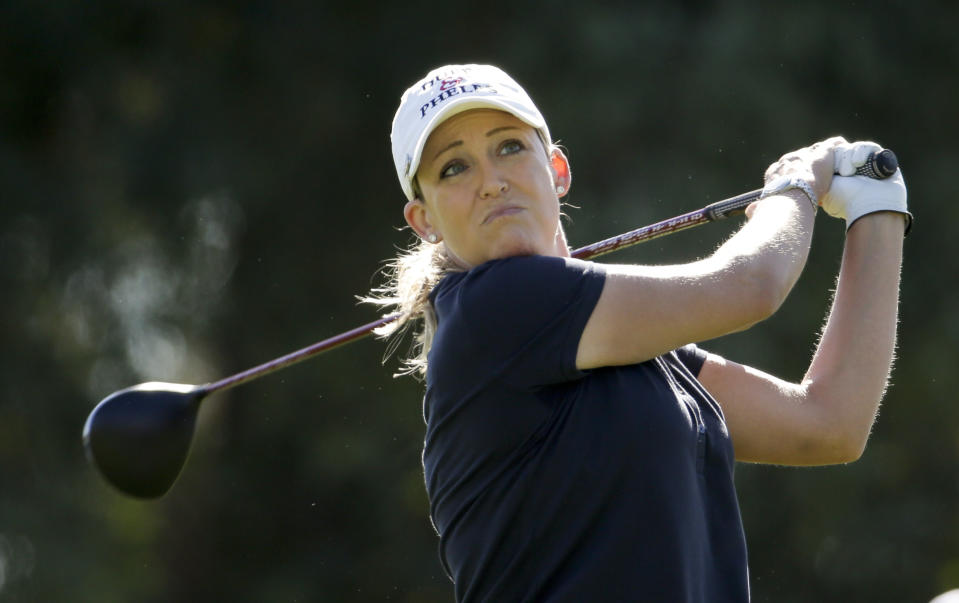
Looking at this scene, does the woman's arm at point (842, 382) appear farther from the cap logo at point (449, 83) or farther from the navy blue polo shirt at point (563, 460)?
the cap logo at point (449, 83)

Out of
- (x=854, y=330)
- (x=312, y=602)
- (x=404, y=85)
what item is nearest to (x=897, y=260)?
(x=854, y=330)

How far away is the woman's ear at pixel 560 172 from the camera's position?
280 centimetres

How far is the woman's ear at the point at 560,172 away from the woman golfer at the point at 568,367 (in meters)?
0.10

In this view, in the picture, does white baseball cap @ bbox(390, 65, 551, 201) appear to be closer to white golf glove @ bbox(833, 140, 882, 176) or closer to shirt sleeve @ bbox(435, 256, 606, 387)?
shirt sleeve @ bbox(435, 256, 606, 387)

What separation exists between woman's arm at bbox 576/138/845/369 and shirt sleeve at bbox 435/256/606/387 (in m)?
0.02

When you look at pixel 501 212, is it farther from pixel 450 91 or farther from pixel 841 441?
pixel 841 441

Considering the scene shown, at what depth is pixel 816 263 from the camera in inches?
352

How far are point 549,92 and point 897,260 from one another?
621cm

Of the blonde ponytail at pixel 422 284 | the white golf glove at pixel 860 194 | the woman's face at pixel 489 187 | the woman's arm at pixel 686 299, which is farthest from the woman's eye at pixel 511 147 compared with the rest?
the white golf glove at pixel 860 194

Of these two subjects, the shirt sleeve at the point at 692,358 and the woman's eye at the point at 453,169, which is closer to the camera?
the woman's eye at the point at 453,169

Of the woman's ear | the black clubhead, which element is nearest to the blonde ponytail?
the woman's ear

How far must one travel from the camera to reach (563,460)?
7.43 ft

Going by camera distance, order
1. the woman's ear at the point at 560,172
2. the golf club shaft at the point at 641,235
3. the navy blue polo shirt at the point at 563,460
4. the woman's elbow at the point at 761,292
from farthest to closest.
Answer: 1. the golf club shaft at the point at 641,235
2. the woman's ear at the point at 560,172
3. the woman's elbow at the point at 761,292
4. the navy blue polo shirt at the point at 563,460

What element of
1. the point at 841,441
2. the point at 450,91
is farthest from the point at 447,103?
the point at 841,441
